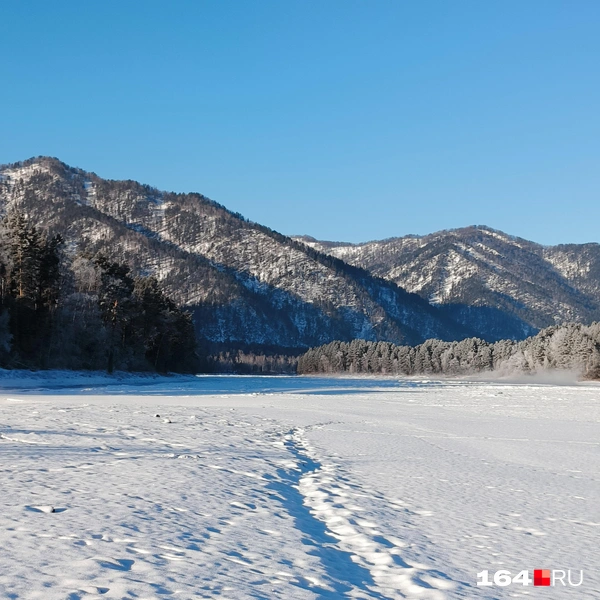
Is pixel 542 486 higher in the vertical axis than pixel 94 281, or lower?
lower

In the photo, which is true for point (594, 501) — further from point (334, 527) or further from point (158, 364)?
point (158, 364)

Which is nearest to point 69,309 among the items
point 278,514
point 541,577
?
point 278,514

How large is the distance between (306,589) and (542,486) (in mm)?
8264

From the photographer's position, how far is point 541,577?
23.0 ft

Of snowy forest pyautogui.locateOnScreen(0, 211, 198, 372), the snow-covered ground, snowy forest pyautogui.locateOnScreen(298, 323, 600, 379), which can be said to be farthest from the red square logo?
snowy forest pyautogui.locateOnScreen(298, 323, 600, 379)

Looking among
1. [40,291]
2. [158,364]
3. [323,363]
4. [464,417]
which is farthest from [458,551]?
[323,363]

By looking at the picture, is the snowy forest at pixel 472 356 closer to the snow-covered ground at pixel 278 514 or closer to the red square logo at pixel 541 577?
the snow-covered ground at pixel 278 514

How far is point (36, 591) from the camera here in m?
5.20

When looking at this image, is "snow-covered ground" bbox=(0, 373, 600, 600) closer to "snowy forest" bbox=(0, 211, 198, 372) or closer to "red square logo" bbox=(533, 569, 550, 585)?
"red square logo" bbox=(533, 569, 550, 585)

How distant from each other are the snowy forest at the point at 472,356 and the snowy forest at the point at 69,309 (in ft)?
256

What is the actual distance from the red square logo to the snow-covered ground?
0.55 ft

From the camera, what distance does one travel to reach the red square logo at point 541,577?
6847mm

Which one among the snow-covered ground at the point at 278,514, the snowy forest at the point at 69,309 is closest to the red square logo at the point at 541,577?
the snow-covered ground at the point at 278,514

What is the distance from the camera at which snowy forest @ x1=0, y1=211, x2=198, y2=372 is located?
5741 centimetres
